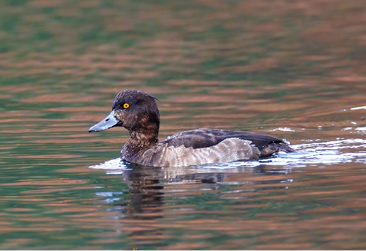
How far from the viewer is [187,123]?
13.3 metres

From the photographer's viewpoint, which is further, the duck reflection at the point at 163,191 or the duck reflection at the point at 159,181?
the duck reflection at the point at 159,181

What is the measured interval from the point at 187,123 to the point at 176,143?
344 centimetres

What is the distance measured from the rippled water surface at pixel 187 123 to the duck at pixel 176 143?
0.18 metres

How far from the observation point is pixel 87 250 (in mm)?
6391

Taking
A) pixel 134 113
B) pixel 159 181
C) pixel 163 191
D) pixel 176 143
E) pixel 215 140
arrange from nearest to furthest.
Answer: pixel 163 191
pixel 159 181
pixel 215 140
pixel 176 143
pixel 134 113

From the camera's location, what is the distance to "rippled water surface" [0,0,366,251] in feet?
22.9

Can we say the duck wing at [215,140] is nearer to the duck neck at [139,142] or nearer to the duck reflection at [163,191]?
the duck reflection at [163,191]

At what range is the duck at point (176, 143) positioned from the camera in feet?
32.1

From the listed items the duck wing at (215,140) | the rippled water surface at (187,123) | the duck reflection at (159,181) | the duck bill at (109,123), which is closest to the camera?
the rippled water surface at (187,123)

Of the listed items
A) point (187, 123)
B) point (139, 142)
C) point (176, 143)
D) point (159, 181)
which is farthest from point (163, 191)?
point (187, 123)

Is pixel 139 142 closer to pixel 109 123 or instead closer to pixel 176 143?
pixel 109 123

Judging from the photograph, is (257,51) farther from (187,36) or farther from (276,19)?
(276,19)

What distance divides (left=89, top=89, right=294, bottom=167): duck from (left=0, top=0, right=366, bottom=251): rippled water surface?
180 mm

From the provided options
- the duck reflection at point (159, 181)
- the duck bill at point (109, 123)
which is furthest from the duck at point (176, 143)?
the duck reflection at point (159, 181)
